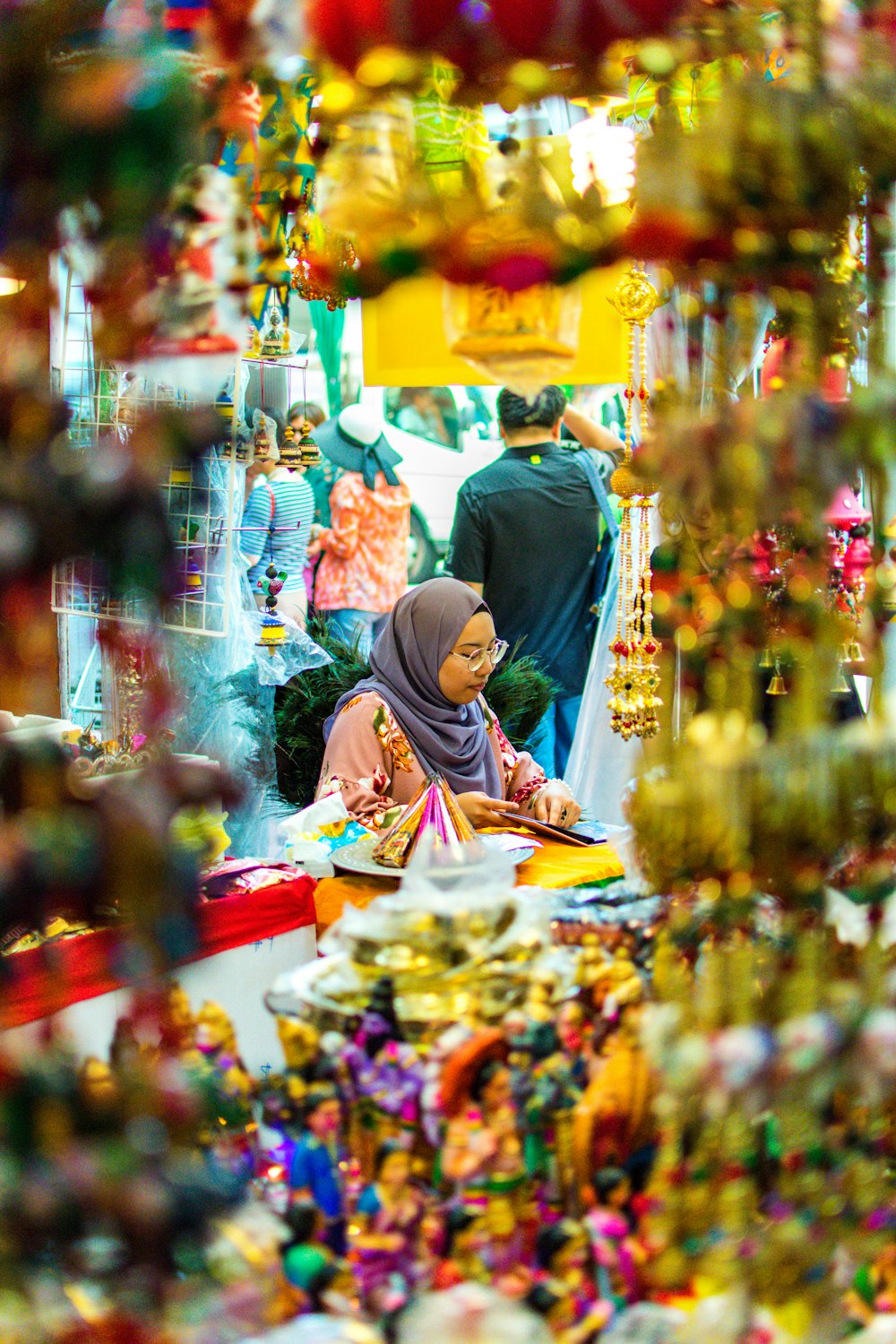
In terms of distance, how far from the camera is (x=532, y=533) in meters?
4.32

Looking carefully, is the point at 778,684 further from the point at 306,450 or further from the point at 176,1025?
the point at 306,450

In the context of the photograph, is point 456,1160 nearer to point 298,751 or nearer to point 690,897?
point 690,897

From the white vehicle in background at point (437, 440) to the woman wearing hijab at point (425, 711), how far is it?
114 inches

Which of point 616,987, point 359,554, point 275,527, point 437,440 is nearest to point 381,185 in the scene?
point 616,987

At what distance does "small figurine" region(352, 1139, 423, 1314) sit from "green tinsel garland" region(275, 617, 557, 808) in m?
2.55

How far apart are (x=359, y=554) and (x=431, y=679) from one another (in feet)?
7.62

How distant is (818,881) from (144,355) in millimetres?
614

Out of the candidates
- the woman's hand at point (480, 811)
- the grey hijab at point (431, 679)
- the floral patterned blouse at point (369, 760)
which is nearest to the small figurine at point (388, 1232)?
the woman's hand at point (480, 811)

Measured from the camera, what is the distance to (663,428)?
95 cm

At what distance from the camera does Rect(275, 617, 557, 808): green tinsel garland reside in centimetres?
357

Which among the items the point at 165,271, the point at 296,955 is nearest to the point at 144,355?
the point at 165,271

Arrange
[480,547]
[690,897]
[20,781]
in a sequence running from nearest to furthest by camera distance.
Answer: [20,781]
[690,897]
[480,547]

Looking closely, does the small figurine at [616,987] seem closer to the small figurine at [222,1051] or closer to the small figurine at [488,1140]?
the small figurine at [488,1140]

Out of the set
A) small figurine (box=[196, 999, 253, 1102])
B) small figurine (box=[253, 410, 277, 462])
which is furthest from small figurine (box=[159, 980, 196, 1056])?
small figurine (box=[253, 410, 277, 462])
